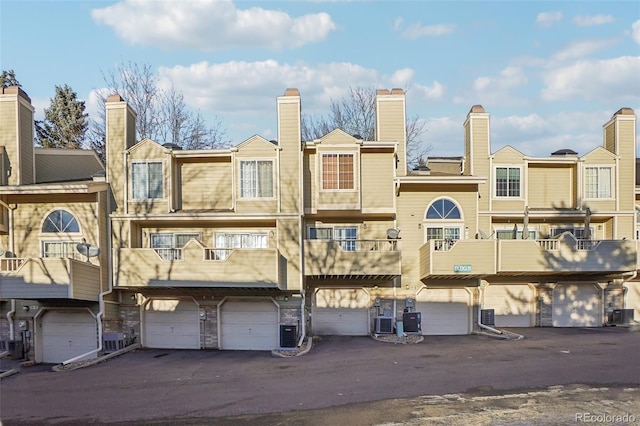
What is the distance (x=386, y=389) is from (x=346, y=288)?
9.53m

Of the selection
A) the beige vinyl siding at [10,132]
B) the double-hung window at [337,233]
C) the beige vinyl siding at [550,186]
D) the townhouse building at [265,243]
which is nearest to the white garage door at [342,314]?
the townhouse building at [265,243]

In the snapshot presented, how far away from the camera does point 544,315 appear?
21.8 metres

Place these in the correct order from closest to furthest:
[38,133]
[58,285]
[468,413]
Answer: [468,413] → [58,285] → [38,133]

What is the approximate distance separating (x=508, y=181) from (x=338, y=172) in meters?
8.23

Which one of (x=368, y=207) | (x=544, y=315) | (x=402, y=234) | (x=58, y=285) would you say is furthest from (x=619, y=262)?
(x=58, y=285)

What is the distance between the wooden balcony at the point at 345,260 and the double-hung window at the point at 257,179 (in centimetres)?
259

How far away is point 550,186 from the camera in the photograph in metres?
22.7

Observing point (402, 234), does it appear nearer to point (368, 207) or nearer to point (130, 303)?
point (368, 207)

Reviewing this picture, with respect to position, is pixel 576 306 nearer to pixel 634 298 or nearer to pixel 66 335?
pixel 634 298

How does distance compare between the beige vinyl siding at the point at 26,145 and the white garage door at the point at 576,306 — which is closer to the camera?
the beige vinyl siding at the point at 26,145

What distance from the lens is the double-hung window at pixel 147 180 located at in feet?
63.6

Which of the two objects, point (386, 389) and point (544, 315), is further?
point (544, 315)

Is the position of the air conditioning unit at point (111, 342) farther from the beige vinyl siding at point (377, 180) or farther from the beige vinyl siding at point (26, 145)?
the beige vinyl siding at point (377, 180)

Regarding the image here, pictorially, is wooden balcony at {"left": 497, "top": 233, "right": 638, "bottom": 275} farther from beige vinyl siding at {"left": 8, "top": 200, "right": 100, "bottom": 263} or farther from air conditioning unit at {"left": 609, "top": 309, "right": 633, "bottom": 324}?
beige vinyl siding at {"left": 8, "top": 200, "right": 100, "bottom": 263}
